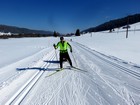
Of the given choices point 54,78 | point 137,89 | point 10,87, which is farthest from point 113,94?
point 10,87

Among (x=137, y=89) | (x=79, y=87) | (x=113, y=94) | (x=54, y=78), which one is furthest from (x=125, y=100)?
(x=54, y=78)

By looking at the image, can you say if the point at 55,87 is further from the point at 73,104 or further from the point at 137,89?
the point at 137,89

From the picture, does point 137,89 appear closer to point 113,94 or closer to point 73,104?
point 113,94

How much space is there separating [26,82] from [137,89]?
431cm

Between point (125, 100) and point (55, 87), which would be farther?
point (55, 87)

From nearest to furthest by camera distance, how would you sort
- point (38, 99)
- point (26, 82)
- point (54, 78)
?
1. point (38, 99)
2. point (26, 82)
3. point (54, 78)

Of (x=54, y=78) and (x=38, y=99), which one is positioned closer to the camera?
(x=38, y=99)

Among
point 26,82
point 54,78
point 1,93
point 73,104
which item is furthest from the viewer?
point 54,78

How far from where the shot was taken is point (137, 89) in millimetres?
6746

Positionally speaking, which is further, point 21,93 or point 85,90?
point 85,90

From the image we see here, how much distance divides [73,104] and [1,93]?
8.80 feet

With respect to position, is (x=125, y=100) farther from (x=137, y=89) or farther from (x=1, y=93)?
(x=1, y=93)

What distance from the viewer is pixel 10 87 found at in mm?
7227

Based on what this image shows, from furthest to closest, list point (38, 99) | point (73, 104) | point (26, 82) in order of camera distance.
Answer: point (26, 82)
point (38, 99)
point (73, 104)
